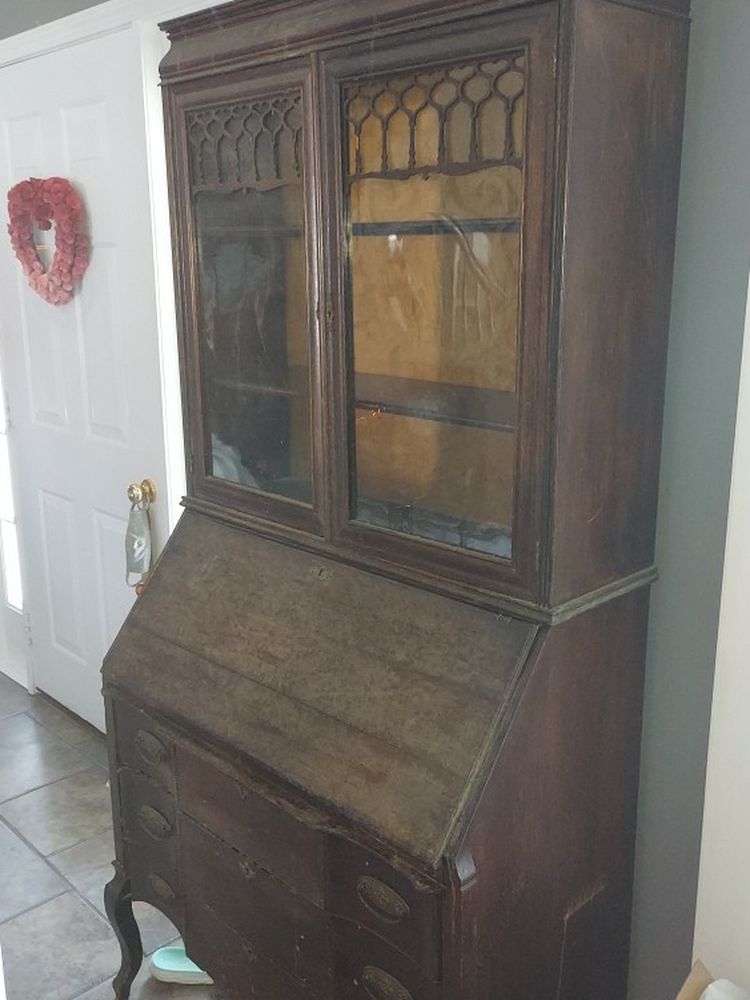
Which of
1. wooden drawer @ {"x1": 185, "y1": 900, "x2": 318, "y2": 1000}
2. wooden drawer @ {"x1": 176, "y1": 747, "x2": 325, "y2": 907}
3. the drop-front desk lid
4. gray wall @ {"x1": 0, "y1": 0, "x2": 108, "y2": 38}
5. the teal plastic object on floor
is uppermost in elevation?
gray wall @ {"x1": 0, "y1": 0, "x2": 108, "y2": 38}

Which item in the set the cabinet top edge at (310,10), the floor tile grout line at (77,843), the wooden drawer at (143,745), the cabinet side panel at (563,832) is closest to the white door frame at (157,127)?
the cabinet top edge at (310,10)

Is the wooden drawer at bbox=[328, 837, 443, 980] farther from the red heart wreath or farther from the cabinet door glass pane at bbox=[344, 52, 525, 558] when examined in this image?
the red heart wreath

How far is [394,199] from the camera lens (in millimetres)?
1462

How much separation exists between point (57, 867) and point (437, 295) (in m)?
1.89

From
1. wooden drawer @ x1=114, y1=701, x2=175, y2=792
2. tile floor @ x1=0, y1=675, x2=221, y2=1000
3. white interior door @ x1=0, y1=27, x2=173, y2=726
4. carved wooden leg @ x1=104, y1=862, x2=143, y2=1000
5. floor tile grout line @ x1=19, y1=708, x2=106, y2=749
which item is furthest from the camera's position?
floor tile grout line @ x1=19, y1=708, x2=106, y2=749

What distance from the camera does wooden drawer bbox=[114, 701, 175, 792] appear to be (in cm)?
178

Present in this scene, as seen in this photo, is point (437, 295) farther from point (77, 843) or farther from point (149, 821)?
point (77, 843)

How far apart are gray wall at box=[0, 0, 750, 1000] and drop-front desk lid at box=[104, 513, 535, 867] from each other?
1.25 ft

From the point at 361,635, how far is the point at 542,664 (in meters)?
0.32

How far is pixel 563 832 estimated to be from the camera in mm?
1512

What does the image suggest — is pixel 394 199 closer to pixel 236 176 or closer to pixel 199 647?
pixel 236 176

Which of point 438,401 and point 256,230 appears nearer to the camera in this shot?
point 438,401

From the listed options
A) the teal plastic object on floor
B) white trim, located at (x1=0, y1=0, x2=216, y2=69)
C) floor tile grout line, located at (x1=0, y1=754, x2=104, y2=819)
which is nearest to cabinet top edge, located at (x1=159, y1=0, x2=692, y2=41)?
white trim, located at (x1=0, y1=0, x2=216, y2=69)

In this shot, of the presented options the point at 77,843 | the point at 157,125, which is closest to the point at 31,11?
the point at 157,125
